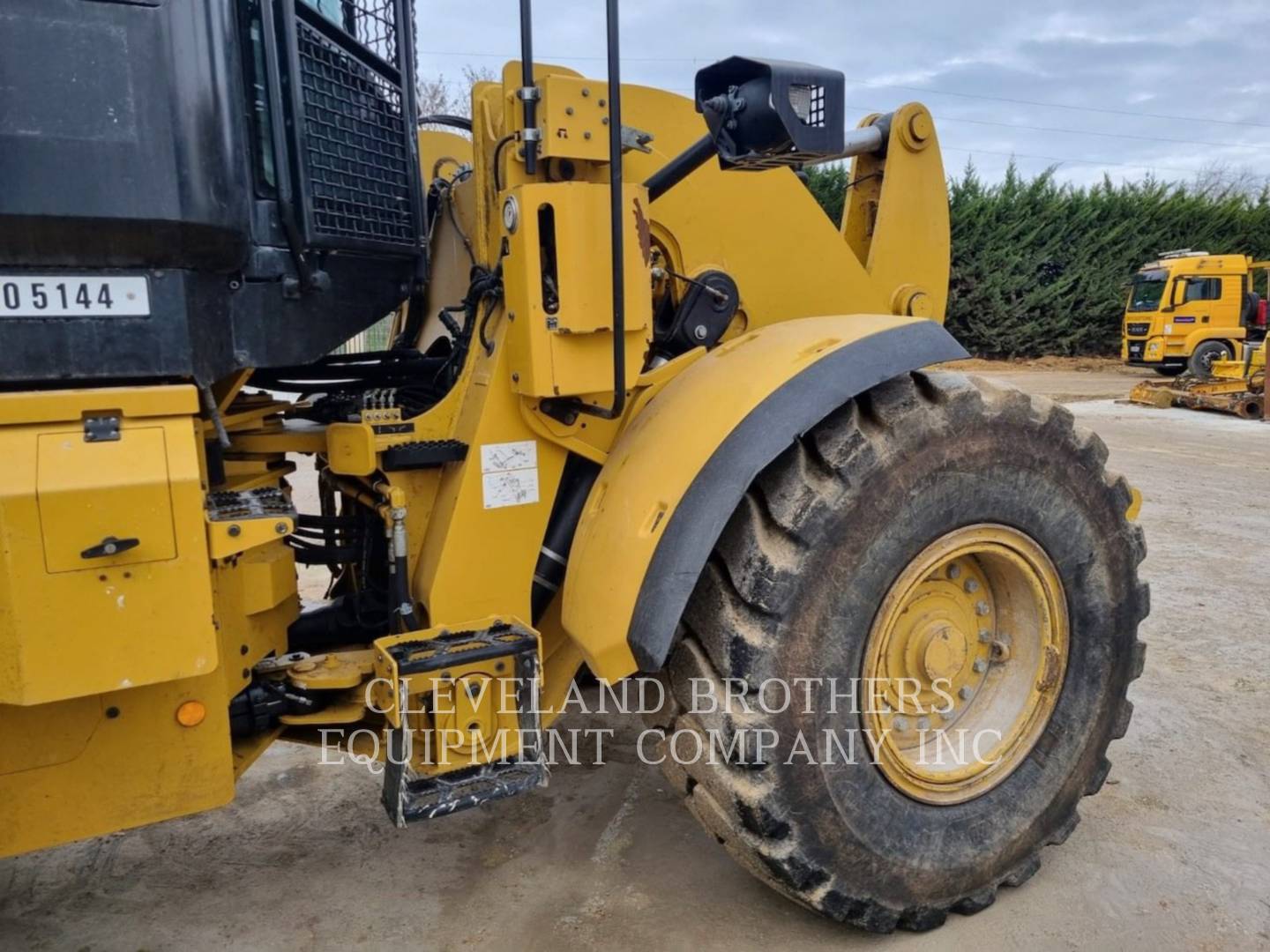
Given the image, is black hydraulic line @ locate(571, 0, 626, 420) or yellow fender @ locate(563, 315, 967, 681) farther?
yellow fender @ locate(563, 315, 967, 681)

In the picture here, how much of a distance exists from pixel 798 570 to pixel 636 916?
1138 millimetres


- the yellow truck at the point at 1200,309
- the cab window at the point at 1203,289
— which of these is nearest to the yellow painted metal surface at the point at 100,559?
the yellow truck at the point at 1200,309

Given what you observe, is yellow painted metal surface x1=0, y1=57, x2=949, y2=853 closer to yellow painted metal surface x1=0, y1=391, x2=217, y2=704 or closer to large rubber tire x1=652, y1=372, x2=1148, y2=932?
yellow painted metal surface x1=0, y1=391, x2=217, y2=704

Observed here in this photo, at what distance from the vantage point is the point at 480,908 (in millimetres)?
2752

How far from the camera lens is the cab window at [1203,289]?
19.2m

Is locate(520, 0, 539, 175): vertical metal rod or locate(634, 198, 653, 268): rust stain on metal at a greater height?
locate(520, 0, 539, 175): vertical metal rod

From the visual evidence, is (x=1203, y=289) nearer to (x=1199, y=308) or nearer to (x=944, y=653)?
(x=1199, y=308)

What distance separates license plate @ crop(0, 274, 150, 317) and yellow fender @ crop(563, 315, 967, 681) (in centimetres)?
111

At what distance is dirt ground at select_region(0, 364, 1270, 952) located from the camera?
104 inches

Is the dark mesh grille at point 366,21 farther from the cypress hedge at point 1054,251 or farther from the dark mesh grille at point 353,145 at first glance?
the cypress hedge at point 1054,251

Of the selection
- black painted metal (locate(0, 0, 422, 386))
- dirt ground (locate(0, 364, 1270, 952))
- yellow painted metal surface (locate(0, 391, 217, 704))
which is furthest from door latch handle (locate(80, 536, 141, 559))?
dirt ground (locate(0, 364, 1270, 952))

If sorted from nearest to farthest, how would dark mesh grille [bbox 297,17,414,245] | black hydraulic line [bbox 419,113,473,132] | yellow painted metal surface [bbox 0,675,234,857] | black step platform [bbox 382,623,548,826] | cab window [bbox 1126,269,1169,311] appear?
1. yellow painted metal surface [bbox 0,675,234,857]
2. dark mesh grille [bbox 297,17,414,245]
3. black step platform [bbox 382,623,548,826]
4. black hydraulic line [bbox 419,113,473,132]
5. cab window [bbox 1126,269,1169,311]

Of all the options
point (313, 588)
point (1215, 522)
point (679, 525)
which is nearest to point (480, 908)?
point (679, 525)

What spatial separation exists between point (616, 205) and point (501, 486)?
0.73 meters
